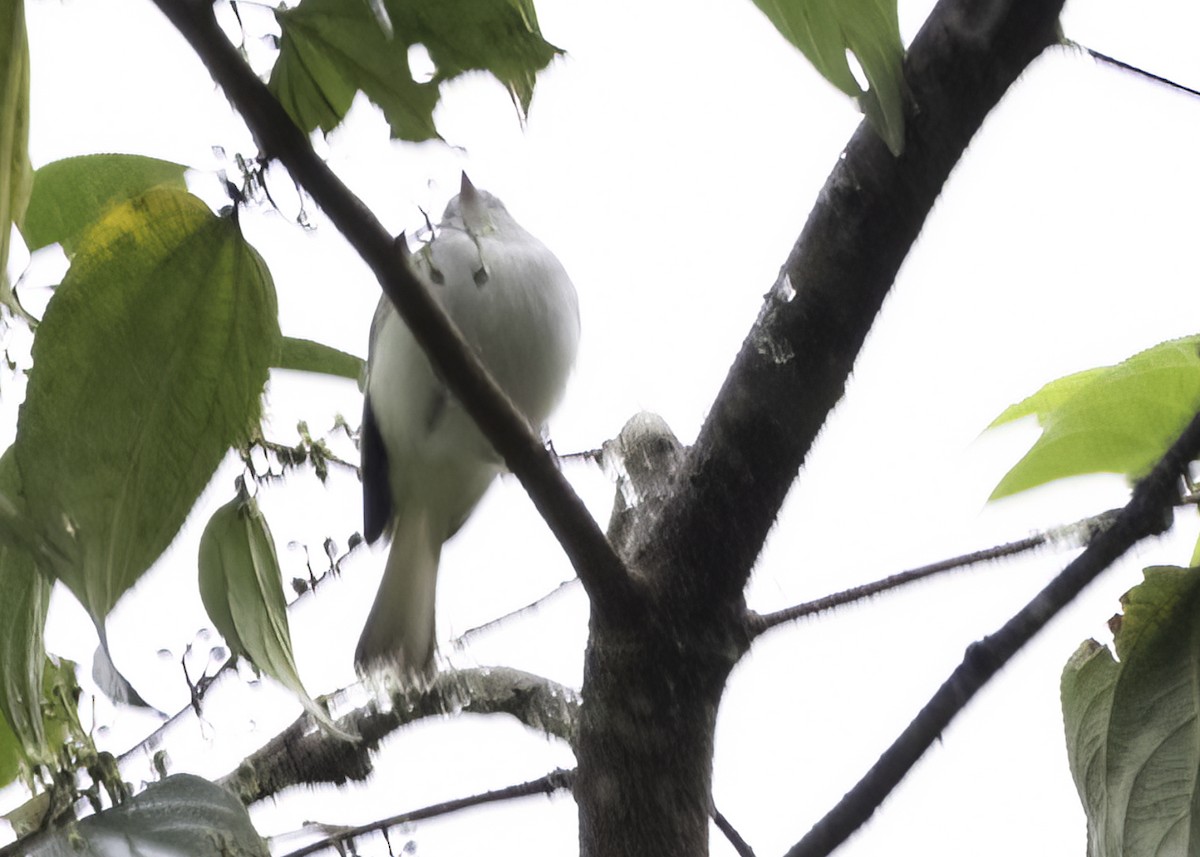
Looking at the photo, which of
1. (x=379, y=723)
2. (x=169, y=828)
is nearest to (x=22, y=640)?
(x=169, y=828)

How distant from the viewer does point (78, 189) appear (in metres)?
0.62

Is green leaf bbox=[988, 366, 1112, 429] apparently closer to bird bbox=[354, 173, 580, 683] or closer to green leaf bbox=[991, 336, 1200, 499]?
green leaf bbox=[991, 336, 1200, 499]

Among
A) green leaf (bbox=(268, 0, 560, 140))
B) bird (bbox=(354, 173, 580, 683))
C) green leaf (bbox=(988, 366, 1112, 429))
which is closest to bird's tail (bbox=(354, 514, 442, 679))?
bird (bbox=(354, 173, 580, 683))

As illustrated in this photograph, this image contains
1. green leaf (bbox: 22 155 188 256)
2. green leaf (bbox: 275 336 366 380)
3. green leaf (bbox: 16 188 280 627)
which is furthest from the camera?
green leaf (bbox: 275 336 366 380)

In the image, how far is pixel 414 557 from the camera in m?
1.79

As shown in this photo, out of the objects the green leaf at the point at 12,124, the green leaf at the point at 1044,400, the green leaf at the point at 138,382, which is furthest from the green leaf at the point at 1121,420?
the green leaf at the point at 12,124

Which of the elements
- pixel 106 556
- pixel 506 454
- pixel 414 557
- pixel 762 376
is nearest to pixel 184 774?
pixel 106 556

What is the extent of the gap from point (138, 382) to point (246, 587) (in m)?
0.15

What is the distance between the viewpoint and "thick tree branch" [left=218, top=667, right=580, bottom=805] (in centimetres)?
124

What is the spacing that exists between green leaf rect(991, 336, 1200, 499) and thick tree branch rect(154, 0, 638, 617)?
28 centimetres

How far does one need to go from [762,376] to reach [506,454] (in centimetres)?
19

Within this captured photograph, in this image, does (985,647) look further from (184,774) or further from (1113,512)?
(184,774)

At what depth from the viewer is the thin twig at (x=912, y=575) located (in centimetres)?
76

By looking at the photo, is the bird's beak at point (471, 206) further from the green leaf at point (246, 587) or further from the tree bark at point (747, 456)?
the green leaf at point (246, 587)
